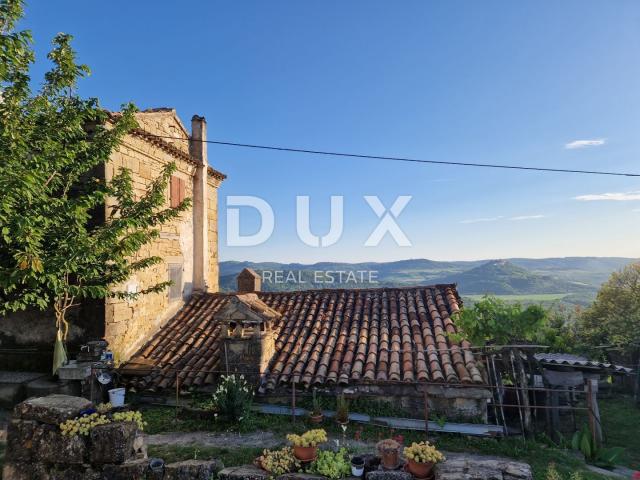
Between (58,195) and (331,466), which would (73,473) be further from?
(58,195)

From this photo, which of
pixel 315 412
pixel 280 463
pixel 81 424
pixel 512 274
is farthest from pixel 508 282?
pixel 81 424

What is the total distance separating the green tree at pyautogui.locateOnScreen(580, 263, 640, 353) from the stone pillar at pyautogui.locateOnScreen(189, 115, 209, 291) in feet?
54.9

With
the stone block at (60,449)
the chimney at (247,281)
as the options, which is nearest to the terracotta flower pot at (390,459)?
the stone block at (60,449)

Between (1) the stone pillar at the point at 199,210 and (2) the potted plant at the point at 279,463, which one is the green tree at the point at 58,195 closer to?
(1) the stone pillar at the point at 199,210

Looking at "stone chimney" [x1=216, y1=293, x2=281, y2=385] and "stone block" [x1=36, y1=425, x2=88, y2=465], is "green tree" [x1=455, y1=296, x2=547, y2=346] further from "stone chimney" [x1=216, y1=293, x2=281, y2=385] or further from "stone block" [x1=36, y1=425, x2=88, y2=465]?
"stone block" [x1=36, y1=425, x2=88, y2=465]

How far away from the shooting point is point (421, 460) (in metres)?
5.14

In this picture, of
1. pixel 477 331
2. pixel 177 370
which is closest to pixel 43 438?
pixel 177 370

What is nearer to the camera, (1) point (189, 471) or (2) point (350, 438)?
(1) point (189, 471)

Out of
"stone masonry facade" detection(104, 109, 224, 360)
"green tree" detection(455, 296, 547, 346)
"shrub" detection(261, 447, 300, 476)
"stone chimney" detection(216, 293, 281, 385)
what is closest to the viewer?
"shrub" detection(261, 447, 300, 476)

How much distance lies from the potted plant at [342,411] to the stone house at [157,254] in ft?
19.3

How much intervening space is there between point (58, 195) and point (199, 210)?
5.22m

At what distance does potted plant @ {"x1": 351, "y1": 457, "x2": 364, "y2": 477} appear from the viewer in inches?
204

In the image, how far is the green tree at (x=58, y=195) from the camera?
6828mm

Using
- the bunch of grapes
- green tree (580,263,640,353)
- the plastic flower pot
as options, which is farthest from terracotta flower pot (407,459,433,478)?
green tree (580,263,640,353)
